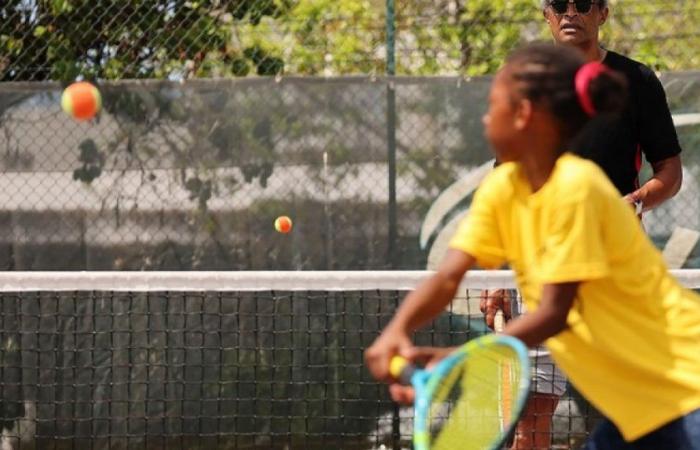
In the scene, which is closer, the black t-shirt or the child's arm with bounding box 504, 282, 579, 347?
the child's arm with bounding box 504, 282, 579, 347

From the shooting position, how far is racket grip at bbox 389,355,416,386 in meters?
2.98

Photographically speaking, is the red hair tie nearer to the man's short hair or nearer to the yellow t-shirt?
the yellow t-shirt

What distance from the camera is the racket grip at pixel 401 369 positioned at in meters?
2.98

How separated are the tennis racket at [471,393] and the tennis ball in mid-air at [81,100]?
375 cm

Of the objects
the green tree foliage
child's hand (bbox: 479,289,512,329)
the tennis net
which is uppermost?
the green tree foliage

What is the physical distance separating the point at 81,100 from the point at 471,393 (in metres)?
4.05

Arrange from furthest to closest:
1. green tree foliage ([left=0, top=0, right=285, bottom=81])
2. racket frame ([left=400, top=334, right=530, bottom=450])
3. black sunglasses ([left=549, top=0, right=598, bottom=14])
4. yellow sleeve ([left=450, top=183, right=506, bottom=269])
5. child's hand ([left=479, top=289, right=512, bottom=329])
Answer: green tree foliage ([left=0, top=0, right=285, bottom=81]) < child's hand ([left=479, top=289, right=512, bottom=329]) < black sunglasses ([left=549, top=0, right=598, bottom=14]) < yellow sleeve ([left=450, top=183, right=506, bottom=269]) < racket frame ([left=400, top=334, right=530, bottom=450])

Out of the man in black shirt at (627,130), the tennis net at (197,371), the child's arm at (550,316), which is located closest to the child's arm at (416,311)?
the child's arm at (550,316)

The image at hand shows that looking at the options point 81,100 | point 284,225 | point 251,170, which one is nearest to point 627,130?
point 284,225

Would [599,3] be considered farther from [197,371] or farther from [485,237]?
[197,371]

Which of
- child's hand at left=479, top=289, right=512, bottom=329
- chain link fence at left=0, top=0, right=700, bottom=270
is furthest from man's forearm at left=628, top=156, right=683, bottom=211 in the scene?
chain link fence at left=0, top=0, right=700, bottom=270

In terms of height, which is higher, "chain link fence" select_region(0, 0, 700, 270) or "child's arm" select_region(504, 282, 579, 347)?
"chain link fence" select_region(0, 0, 700, 270)

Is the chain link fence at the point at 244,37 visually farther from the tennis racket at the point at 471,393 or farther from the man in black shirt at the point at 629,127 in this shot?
the tennis racket at the point at 471,393

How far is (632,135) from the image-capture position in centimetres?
462
